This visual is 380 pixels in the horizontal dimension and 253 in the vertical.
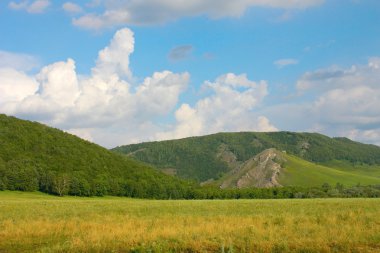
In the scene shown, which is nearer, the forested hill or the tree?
the tree

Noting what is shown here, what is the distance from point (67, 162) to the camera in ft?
467

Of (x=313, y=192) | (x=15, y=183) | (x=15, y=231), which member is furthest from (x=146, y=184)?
(x=15, y=231)

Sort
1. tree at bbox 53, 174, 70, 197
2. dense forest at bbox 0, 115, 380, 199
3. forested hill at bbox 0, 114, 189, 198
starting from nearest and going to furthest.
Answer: tree at bbox 53, 174, 70, 197
forested hill at bbox 0, 114, 189, 198
dense forest at bbox 0, 115, 380, 199

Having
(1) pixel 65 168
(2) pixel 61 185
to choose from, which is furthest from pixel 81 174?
(2) pixel 61 185

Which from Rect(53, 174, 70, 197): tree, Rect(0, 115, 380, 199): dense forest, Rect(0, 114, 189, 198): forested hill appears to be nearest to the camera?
Rect(53, 174, 70, 197): tree

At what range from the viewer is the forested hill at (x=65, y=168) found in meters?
116

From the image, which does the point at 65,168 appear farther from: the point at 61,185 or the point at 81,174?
the point at 61,185

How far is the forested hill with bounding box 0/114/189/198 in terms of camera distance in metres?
116

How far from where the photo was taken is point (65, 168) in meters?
137

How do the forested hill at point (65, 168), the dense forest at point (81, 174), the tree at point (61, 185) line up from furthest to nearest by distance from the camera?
the dense forest at point (81, 174) < the forested hill at point (65, 168) < the tree at point (61, 185)

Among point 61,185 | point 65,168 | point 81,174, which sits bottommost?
point 61,185

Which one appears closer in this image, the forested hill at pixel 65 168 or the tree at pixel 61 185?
the tree at pixel 61 185

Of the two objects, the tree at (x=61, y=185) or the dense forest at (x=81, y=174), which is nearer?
the tree at (x=61, y=185)

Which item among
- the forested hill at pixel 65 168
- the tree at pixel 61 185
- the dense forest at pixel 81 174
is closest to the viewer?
the tree at pixel 61 185
